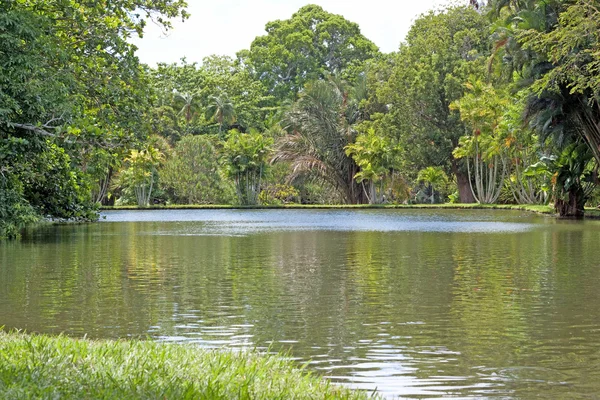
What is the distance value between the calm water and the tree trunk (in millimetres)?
40235

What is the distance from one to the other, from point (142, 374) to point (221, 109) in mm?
69947

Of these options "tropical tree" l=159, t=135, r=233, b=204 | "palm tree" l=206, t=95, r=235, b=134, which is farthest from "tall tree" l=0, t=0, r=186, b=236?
"palm tree" l=206, t=95, r=235, b=134

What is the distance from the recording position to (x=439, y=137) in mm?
61562

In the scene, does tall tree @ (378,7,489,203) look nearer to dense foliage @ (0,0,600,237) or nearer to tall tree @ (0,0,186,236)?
dense foliage @ (0,0,600,237)

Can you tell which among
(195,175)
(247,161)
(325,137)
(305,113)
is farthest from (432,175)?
(195,175)

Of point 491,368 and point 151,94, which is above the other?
point 151,94

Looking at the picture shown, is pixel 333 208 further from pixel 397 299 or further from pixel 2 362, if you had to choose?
pixel 2 362

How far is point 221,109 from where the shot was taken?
2968 inches

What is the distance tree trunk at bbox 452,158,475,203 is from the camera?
62.8 meters

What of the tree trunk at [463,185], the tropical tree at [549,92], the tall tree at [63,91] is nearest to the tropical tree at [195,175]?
the tree trunk at [463,185]

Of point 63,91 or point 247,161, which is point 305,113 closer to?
point 247,161

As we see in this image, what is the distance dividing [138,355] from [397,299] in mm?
5997

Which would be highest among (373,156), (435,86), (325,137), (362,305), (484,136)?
(435,86)

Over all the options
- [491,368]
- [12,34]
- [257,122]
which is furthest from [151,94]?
[257,122]
